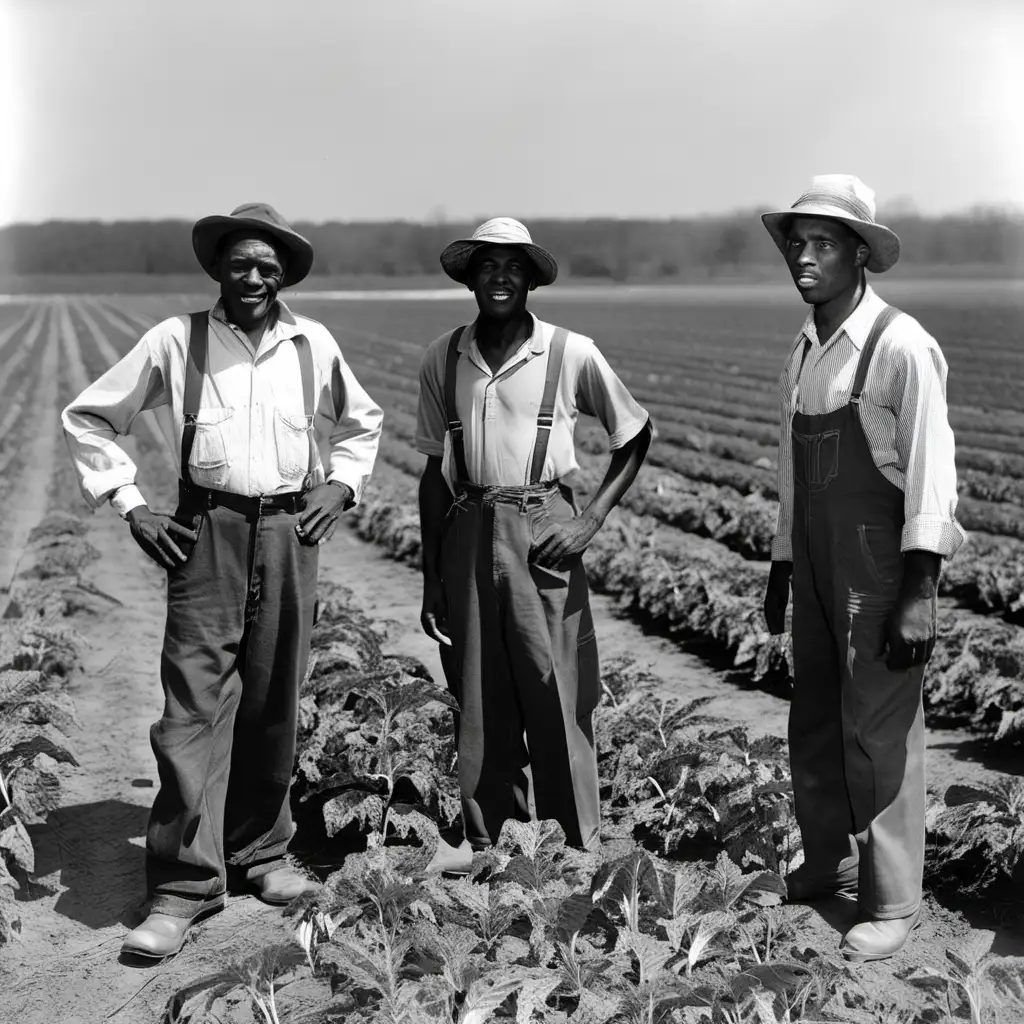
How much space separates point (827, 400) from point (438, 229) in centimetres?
1200

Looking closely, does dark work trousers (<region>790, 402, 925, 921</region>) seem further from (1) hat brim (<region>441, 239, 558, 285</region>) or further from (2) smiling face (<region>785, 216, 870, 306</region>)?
(1) hat brim (<region>441, 239, 558, 285</region>)

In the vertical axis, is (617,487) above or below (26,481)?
above

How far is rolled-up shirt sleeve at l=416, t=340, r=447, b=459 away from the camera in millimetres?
3395

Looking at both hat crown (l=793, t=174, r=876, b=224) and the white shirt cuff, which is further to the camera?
the white shirt cuff

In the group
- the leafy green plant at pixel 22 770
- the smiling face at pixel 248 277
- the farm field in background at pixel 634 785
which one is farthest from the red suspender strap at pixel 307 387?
the leafy green plant at pixel 22 770

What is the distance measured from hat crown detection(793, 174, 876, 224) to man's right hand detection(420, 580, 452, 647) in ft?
4.69

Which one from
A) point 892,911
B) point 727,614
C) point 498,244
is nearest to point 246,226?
point 498,244

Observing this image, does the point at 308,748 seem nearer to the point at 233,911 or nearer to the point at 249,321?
the point at 233,911

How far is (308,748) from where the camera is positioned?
413 centimetres

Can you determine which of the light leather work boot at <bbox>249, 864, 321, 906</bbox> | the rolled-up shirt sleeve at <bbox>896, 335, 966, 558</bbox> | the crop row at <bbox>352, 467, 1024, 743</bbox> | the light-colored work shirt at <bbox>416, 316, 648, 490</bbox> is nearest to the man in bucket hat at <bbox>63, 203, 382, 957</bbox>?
the light leather work boot at <bbox>249, 864, 321, 906</bbox>

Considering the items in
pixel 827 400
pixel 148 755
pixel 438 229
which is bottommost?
pixel 148 755

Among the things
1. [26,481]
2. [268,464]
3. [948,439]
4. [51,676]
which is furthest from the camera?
[26,481]

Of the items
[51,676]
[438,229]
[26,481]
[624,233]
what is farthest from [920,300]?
[51,676]

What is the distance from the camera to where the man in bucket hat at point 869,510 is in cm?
285
